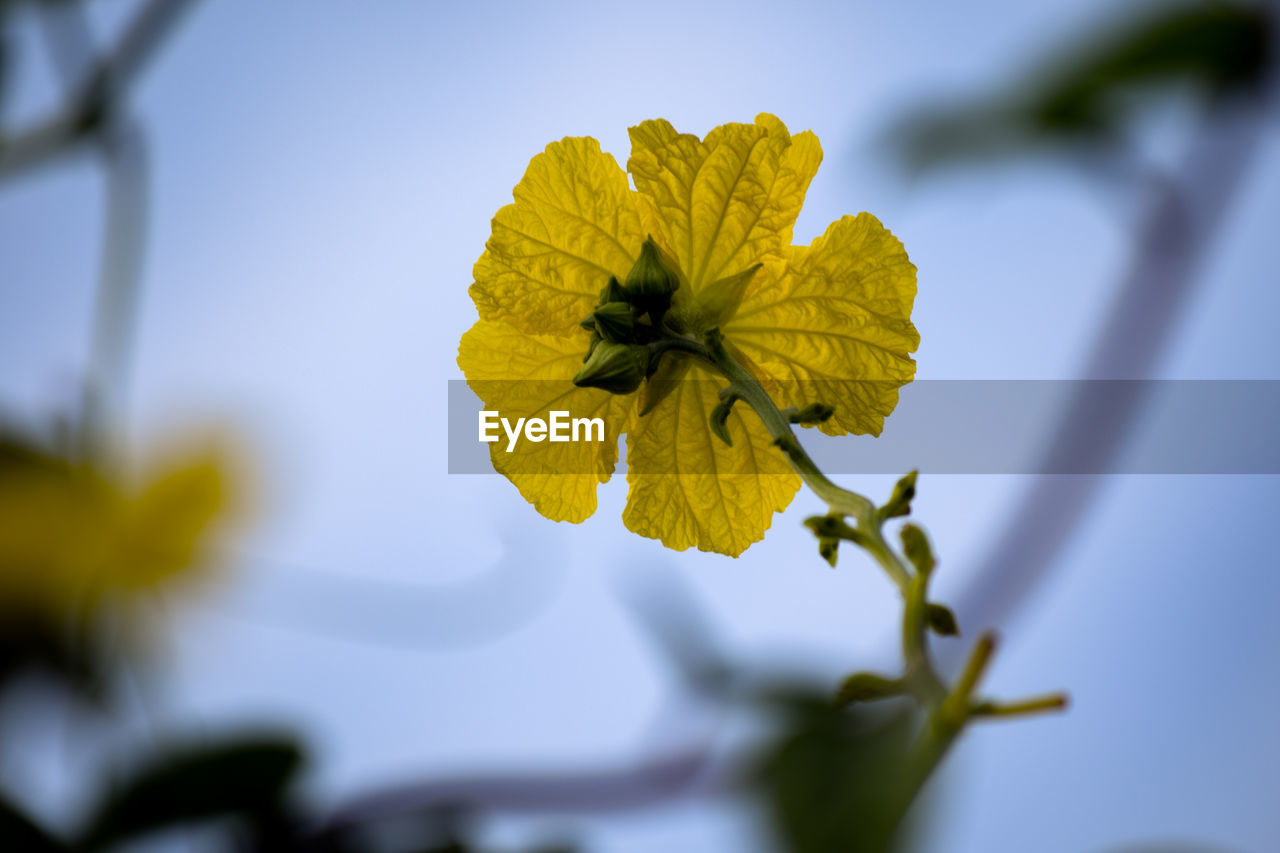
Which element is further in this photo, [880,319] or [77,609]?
[77,609]

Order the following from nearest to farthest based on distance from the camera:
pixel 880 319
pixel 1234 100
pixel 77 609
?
pixel 880 319 < pixel 1234 100 < pixel 77 609

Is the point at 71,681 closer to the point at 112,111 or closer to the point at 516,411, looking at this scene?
the point at 112,111

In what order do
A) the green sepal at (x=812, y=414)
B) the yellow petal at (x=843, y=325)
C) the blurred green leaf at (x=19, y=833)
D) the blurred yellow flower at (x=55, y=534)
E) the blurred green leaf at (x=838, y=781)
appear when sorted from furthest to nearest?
the blurred yellow flower at (x=55, y=534) < the blurred green leaf at (x=19, y=833) < the yellow petal at (x=843, y=325) < the green sepal at (x=812, y=414) < the blurred green leaf at (x=838, y=781)

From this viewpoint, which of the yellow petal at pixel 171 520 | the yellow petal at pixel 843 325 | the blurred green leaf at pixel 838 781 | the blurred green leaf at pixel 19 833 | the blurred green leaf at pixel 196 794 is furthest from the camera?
the yellow petal at pixel 171 520

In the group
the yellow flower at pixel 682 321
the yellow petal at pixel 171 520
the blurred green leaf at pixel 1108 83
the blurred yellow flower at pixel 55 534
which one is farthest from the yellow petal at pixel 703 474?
the yellow petal at pixel 171 520

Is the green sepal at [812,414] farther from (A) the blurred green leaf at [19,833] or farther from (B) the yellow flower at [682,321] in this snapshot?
(A) the blurred green leaf at [19,833]

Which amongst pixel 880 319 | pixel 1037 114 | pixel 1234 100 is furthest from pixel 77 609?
pixel 1234 100
